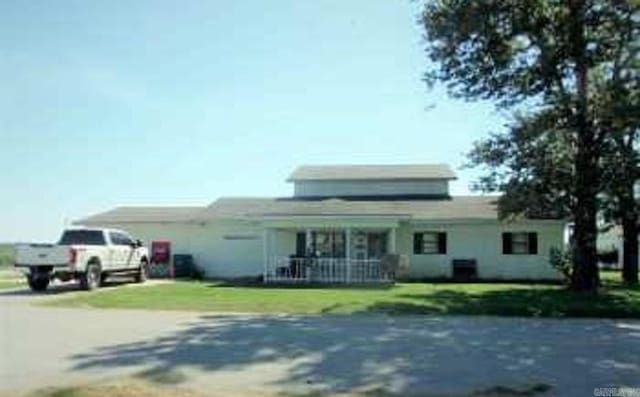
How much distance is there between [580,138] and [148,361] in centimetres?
1950

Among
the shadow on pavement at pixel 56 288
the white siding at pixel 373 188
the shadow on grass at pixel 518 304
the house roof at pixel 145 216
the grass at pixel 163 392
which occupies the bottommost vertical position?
the grass at pixel 163 392

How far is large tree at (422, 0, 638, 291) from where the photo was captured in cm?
2883

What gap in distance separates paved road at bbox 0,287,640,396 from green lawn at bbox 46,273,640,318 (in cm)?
234

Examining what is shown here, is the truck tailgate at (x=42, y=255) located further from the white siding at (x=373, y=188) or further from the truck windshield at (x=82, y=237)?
the white siding at (x=373, y=188)

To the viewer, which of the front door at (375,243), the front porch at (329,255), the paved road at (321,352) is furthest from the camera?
the front door at (375,243)

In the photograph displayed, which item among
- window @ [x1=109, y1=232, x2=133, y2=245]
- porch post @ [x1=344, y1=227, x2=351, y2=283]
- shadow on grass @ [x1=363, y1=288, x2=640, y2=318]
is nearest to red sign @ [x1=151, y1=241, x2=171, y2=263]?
window @ [x1=109, y1=232, x2=133, y2=245]

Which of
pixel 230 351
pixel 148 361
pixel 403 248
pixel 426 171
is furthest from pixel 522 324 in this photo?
pixel 426 171

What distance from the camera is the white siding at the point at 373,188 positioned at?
1869 inches

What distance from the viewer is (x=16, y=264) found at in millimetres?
31875

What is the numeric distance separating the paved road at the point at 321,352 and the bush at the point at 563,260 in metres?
13.6

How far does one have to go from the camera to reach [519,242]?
1612 inches

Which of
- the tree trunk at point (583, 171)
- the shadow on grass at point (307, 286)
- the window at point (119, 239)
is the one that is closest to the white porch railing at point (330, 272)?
the shadow on grass at point (307, 286)

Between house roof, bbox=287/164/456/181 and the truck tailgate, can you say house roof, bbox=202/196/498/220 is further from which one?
the truck tailgate

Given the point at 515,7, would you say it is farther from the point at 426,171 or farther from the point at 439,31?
the point at 426,171
